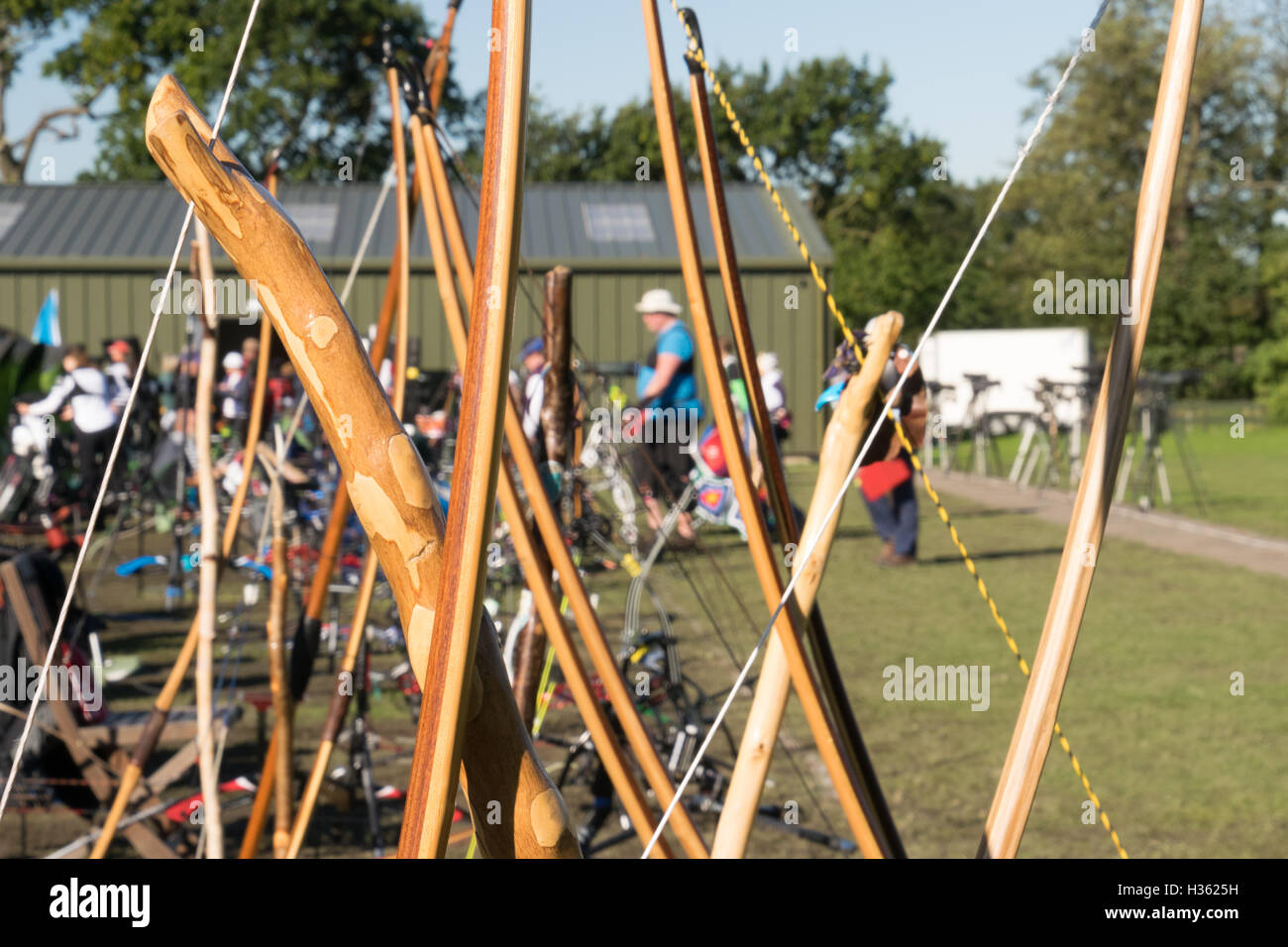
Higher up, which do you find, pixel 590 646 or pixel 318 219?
pixel 318 219

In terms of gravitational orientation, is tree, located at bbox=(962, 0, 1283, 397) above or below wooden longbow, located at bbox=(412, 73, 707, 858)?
above

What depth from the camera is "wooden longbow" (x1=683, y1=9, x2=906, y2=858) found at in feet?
5.23

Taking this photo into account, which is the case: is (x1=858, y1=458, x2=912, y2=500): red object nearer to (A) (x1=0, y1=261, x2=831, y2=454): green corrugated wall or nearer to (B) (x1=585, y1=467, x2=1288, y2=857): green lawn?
(B) (x1=585, y1=467, x2=1288, y2=857): green lawn

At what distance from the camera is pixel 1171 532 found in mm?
13680

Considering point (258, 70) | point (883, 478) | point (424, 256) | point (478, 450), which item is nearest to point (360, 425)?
point (478, 450)

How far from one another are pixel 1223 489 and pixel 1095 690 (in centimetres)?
1276

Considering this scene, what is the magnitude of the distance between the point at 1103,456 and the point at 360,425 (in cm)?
81

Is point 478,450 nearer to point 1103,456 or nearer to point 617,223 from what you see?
point 1103,456

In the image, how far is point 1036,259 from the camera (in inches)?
1842

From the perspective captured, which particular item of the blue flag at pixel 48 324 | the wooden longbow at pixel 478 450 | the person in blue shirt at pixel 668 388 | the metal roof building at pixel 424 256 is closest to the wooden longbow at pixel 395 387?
the wooden longbow at pixel 478 450

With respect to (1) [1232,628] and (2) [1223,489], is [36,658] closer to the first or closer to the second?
(1) [1232,628]

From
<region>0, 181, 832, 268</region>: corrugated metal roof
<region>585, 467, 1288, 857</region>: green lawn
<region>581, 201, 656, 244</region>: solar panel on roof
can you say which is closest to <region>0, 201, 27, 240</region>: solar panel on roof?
<region>0, 181, 832, 268</region>: corrugated metal roof

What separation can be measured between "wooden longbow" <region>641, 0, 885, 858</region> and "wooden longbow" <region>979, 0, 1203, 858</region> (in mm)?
180
